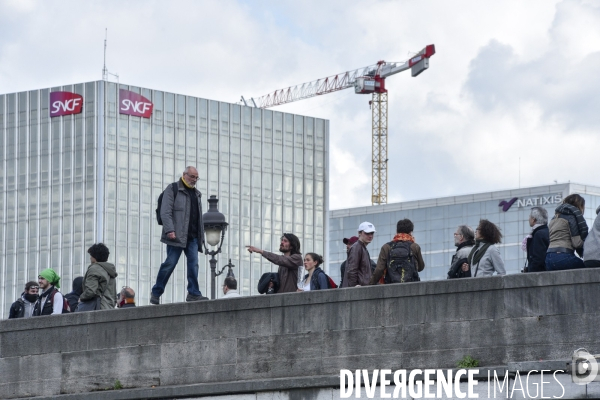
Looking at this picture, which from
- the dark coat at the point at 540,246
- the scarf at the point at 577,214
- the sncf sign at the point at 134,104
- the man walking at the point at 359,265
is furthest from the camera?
the sncf sign at the point at 134,104

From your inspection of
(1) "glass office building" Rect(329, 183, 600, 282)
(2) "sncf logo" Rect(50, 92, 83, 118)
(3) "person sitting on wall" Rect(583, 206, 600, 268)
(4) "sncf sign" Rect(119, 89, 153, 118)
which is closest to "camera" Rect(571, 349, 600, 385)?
(3) "person sitting on wall" Rect(583, 206, 600, 268)

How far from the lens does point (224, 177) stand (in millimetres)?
102000

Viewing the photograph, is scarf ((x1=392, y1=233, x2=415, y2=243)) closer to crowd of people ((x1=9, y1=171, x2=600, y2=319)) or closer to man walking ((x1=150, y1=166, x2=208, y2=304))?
crowd of people ((x1=9, y1=171, x2=600, y2=319))

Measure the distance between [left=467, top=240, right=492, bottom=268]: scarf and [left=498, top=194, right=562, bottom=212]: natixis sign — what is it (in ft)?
322

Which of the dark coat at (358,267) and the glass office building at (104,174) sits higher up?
the glass office building at (104,174)

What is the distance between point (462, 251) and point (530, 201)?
98941 millimetres

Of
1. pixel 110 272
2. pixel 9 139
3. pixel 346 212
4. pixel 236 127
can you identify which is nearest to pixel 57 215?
pixel 9 139

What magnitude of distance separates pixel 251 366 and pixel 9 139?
8120cm

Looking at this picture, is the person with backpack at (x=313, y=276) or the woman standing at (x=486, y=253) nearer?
the woman standing at (x=486, y=253)

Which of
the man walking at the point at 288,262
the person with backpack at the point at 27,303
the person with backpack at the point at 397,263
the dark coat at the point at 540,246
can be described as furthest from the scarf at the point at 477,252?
the person with backpack at the point at 27,303

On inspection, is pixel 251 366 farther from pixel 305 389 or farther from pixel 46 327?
pixel 46 327

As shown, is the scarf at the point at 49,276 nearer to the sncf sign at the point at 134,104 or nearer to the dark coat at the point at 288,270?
the dark coat at the point at 288,270

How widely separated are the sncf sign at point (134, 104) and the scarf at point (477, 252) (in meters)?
79.6

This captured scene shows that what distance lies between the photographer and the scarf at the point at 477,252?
18.8 m
